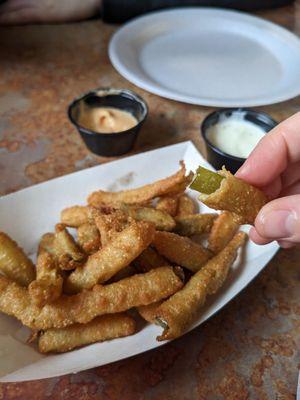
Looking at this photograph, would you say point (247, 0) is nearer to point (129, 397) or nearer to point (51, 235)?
point (51, 235)

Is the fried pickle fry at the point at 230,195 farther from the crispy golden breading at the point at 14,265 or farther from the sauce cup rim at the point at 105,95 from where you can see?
the sauce cup rim at the point at 105,95

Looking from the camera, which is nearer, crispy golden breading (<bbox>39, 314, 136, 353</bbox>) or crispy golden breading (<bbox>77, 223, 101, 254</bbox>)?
crispy golden breading (<bbox>39, 314, 136, 353</bbox>)

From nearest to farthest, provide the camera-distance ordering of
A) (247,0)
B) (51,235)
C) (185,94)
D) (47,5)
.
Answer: (51,235) < (185,94) < (47,5) < (247,0)

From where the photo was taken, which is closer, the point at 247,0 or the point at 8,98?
the point at 8,98

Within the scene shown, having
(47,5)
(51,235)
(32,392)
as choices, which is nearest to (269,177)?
(51,235)

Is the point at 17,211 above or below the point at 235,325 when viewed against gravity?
above

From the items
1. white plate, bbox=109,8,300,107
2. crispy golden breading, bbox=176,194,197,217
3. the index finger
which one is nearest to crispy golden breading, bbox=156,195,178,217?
crispy golden breading, bbox=176,194,197,217

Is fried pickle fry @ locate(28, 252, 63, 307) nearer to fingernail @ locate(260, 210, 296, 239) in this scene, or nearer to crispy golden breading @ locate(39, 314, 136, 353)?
crispy golden breading @ locate(39, 314, 136, 353)
